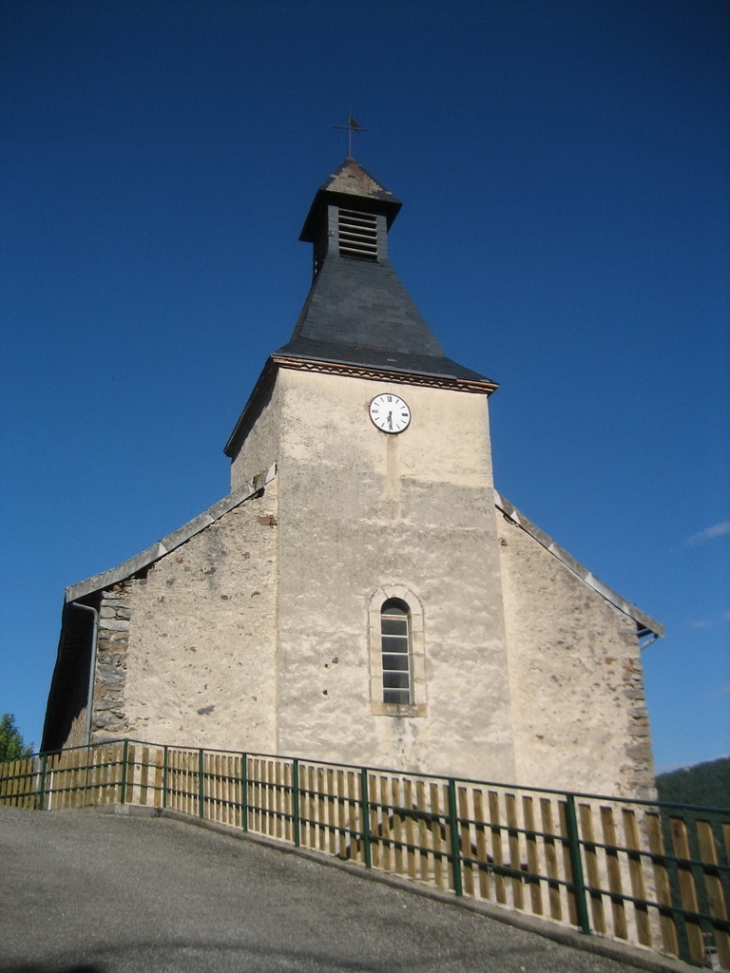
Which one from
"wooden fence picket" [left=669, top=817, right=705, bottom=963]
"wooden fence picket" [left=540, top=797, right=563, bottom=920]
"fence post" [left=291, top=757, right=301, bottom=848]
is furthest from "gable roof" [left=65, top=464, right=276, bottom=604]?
"wooden fence picket" [left=669, top=817, right=705, bottom=963]

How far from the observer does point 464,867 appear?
682 cm

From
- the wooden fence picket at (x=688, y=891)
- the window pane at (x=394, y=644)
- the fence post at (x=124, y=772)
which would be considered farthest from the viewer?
the window pane at (x=394, y=644)

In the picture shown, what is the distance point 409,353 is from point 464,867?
36.9 ft

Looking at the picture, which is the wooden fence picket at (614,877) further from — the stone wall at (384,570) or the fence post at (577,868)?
the stone wall at (384,570)

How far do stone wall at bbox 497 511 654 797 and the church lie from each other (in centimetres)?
3

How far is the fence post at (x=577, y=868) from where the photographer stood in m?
5.79

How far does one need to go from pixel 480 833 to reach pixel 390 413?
948 cm

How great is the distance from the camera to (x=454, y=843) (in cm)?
689

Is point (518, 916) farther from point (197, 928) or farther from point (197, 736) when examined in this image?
point (197, 736)

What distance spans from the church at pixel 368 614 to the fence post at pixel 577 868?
7.23m

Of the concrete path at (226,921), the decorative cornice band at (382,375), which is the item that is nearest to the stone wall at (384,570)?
the decorative cornice band at (382,375)

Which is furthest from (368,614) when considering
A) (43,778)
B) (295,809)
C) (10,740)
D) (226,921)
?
(10,740)

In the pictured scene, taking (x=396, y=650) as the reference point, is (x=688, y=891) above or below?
below

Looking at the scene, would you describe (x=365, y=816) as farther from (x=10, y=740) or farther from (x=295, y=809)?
(x=10, y=740)
